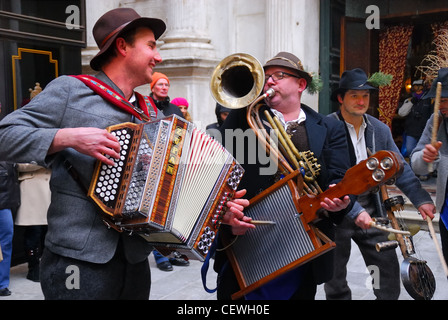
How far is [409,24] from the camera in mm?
11688

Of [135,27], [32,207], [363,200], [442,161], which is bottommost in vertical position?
[32,207]

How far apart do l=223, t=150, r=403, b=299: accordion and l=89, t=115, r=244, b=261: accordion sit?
1.55 feet

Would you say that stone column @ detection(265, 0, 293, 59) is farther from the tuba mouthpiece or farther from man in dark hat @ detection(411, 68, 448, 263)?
the tuba mouthpiece

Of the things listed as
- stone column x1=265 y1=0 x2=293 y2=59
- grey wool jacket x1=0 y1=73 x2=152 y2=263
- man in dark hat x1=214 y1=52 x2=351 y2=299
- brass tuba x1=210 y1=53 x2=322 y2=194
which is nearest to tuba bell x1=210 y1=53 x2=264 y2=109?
brass tuba x1=210 y1=53 x2=322 y2=194

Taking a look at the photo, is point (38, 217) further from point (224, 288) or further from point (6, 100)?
point (224, 288)

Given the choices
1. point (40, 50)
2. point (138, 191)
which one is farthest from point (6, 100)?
point (138, 191)

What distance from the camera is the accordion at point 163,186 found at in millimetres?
2143

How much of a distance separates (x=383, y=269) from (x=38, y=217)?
3.36 metres

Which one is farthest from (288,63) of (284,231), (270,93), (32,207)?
(32,207)

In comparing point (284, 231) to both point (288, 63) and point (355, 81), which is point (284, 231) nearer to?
point (288, 63)

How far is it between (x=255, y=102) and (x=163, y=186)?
0.88 metres

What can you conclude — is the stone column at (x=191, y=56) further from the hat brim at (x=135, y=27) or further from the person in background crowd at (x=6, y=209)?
the hat brim at (x=135, y=27)

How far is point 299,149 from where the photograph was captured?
300cm

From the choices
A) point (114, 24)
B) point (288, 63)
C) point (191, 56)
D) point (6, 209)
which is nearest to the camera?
point (114, 24)
